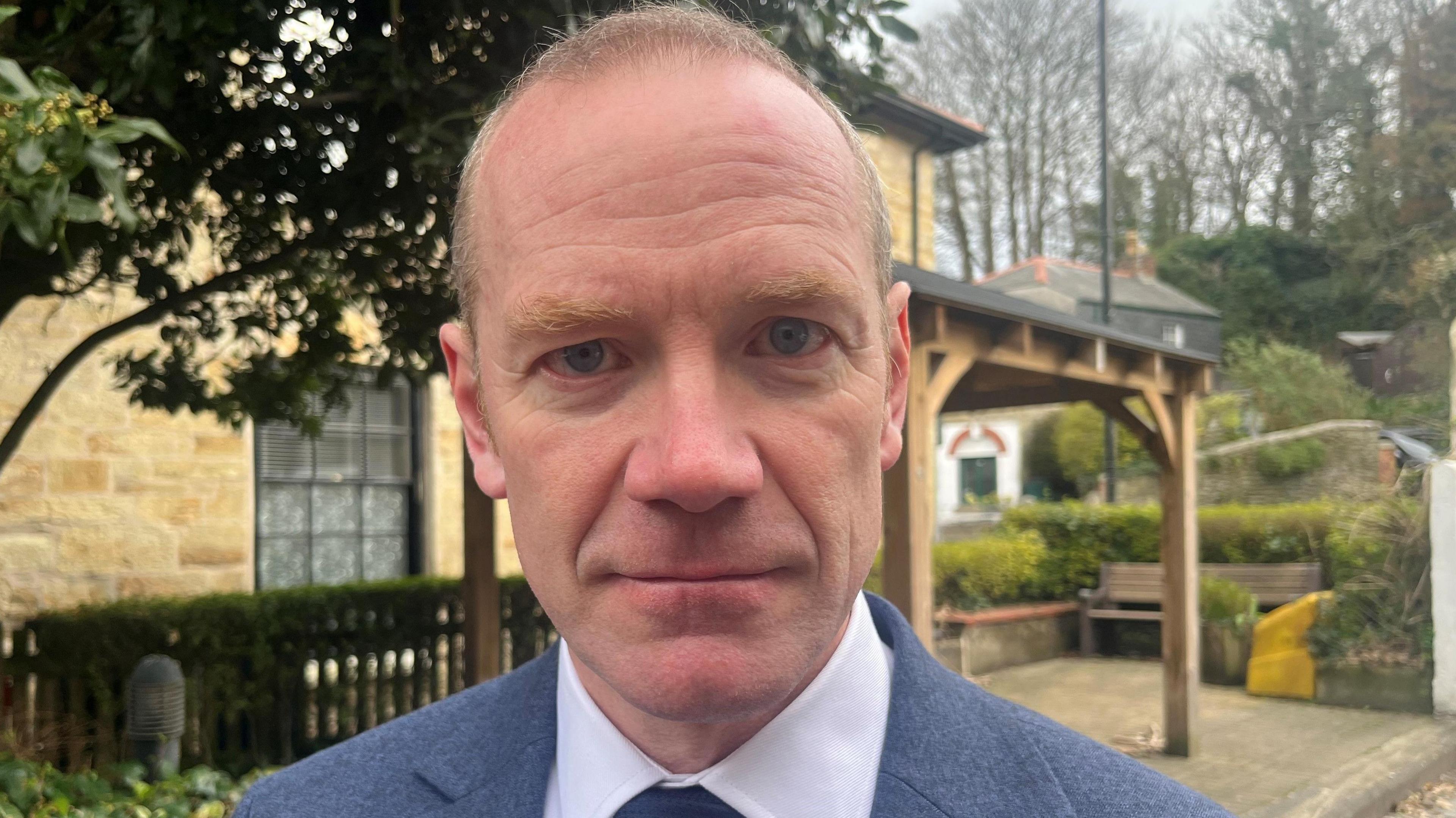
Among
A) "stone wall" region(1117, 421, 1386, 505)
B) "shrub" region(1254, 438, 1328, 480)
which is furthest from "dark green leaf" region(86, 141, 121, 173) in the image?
"shrub" region(1254, 438, 1328, 480)

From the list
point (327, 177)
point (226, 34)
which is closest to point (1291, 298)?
point (327, 177)


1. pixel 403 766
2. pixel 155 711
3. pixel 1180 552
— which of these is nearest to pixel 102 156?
pixel 403 766

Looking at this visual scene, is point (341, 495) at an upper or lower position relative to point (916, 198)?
lower

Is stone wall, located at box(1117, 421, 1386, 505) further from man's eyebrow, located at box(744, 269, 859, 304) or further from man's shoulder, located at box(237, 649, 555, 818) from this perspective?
man's eyebrow, located at box(744, 269, 859, 304)

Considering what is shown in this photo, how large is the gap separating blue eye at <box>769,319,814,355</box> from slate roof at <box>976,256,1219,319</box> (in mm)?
15127

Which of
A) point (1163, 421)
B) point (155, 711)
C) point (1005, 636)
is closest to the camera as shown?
point (155, 711)

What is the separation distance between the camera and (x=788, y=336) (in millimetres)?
1037

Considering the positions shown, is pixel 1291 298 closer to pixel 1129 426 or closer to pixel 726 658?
pixel 1129 426

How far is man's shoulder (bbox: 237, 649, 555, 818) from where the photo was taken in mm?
1352

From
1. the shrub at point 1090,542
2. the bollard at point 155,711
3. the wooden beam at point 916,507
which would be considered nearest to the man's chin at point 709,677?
the wooden beam at point 916,507

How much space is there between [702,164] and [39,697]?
5.86m

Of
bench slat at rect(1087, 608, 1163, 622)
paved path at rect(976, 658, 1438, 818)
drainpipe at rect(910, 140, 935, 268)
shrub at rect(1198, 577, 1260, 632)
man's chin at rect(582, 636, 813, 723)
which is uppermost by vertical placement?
drainpipe at rect(910, 140, 935, 268)

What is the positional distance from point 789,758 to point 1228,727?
8532mm

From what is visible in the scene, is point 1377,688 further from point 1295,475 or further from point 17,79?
point 17,79
